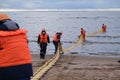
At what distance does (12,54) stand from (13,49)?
57 mm

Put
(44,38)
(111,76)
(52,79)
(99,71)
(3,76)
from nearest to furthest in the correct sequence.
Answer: (3,76) → (52,79) → (111,76) → (99,71) → (44,38)

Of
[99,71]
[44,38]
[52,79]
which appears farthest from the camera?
[44,38]

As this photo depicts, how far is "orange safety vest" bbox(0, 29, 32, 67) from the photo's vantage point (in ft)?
12.6

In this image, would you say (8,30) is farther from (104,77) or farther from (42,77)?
(104,77)

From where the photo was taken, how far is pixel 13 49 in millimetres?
3916

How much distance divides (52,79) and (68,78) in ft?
2.05

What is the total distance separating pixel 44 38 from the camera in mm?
16891

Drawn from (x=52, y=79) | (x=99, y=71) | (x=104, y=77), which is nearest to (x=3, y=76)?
(x=52, y=79)

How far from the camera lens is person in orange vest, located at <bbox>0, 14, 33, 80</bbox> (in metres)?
3.83

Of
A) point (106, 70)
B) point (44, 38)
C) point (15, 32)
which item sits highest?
point (15, 32)

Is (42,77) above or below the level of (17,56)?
below

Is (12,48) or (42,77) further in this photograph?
(42,77)

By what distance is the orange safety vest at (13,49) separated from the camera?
385cm

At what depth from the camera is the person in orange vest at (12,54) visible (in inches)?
151
